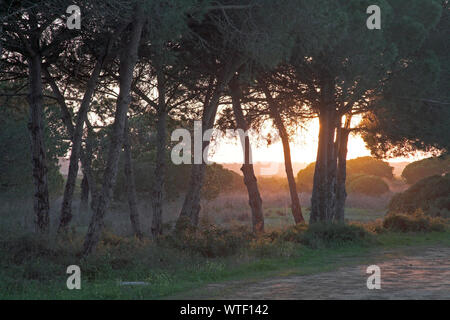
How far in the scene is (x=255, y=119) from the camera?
28.4 metres

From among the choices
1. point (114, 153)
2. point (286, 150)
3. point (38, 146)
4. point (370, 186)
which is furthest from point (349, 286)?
point (370, 186)

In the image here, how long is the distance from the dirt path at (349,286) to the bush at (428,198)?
20.5m

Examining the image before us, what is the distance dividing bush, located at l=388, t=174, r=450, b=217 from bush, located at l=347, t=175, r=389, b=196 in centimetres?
1943

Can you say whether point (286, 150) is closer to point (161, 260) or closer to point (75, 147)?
point (75, 147)

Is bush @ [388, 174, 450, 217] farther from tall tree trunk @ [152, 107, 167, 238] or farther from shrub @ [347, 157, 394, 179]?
shrub @ [347, 157, 394, 179]

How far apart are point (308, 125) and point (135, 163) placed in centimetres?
1853

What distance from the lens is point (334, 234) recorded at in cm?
2122

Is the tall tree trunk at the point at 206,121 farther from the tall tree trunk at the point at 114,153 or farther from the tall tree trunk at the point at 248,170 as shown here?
the tall tree trunk at the point at 114,153

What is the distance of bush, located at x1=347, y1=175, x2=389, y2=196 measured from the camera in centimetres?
5894

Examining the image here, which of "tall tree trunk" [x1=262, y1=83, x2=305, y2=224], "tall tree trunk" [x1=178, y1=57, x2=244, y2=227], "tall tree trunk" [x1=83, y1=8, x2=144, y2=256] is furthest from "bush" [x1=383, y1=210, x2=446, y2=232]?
"tall tree trunk" [x1=83, y1=8, x2=144, y2=256]

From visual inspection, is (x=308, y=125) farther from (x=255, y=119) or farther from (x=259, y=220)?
(x=259, y=220)

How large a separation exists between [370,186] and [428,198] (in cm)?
2238

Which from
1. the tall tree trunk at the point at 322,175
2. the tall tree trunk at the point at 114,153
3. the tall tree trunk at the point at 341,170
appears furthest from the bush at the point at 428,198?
the tall tree trunk at the point at 114,153
